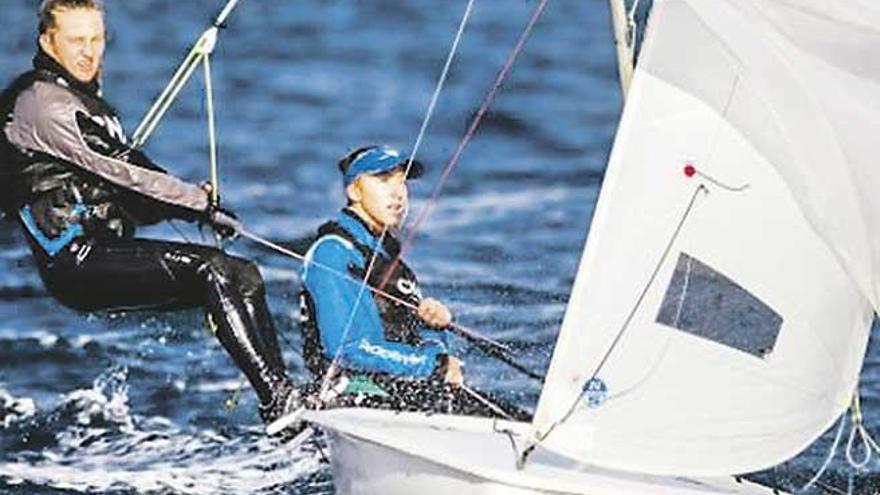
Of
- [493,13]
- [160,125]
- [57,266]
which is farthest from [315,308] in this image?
[493,13]

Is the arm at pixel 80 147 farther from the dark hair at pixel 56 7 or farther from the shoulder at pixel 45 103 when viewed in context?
the dark hair at pixel 56 7

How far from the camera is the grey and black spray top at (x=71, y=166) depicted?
23.0 feet

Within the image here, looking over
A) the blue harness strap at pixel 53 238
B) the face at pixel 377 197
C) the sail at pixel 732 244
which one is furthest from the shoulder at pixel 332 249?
the sail at pixel 732 244

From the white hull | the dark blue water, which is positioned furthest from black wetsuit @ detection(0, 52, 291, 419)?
the dark blue water

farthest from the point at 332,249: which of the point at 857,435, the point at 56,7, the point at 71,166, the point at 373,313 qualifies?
the point at 857,435

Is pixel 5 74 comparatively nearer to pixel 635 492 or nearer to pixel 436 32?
pixel 436 32

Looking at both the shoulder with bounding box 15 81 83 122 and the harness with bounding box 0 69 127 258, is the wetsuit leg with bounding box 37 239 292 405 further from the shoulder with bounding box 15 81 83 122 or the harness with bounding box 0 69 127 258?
the shoulder with bounding box 15 81 83 122

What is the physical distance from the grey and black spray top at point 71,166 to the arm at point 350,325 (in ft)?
1.28

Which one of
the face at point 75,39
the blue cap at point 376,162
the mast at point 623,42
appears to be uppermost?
the mast at point 623,42

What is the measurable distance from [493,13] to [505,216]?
320 cm

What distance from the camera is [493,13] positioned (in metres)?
15.0

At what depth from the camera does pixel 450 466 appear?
6316 millimetres

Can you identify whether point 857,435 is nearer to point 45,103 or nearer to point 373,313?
point 373,313

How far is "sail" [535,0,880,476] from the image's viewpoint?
640 centimetres
